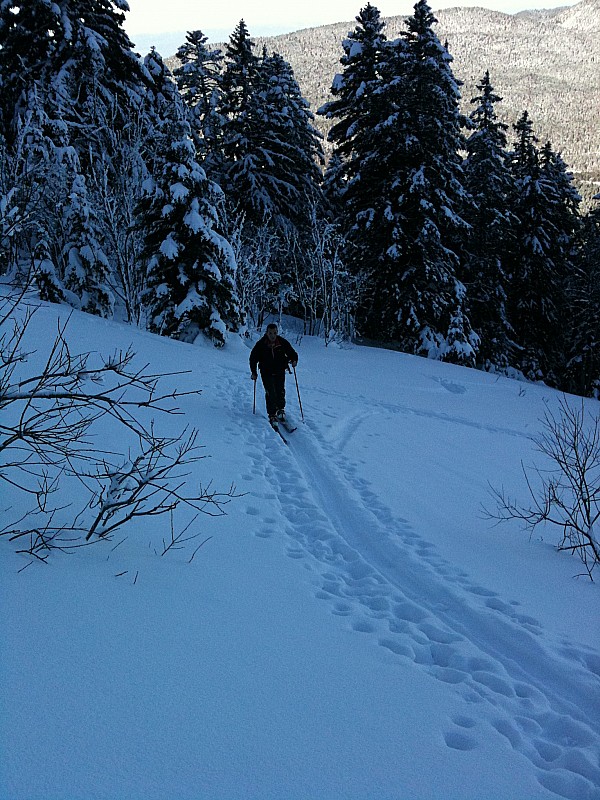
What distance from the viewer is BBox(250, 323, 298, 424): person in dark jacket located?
29.3 ft

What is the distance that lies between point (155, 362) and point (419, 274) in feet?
38.0

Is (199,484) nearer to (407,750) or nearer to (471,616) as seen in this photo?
(471,616)

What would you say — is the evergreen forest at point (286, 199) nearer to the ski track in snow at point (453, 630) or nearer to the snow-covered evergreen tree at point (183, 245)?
the snow-covered evergreen tree at point (183, 245)

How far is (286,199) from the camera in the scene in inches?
991

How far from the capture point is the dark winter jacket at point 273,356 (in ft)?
29.5

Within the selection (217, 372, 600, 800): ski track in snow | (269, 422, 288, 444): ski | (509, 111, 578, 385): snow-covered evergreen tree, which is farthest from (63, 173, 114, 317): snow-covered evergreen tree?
(509, 111, 578, 385): snow-covered evergreen tree

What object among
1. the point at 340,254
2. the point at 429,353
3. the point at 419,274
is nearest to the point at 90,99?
the point at 340,254

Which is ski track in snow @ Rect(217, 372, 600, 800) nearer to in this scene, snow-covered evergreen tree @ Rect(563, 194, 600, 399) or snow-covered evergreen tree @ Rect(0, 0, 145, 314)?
snow-covered evergreen tree @ Rect(0, 0, 145, 314)

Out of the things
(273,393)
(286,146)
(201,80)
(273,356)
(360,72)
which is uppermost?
(201,80)

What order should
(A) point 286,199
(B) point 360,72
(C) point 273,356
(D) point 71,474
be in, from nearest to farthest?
(D) point 71,474 → (C) point 273,356 → (B) point 360,72 → (A) point 286,199

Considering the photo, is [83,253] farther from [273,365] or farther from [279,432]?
[279,432]

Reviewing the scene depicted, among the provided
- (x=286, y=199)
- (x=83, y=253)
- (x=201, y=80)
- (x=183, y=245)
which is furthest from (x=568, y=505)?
(x=201, y=80)

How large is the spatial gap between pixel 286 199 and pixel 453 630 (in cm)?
2439

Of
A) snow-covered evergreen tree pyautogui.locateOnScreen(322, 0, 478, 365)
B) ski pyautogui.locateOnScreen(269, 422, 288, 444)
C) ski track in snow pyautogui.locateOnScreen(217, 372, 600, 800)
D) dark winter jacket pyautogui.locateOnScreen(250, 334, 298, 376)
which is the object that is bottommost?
ski track in snow pyautogui.locateOnScreen(217, 372, 600, 800)
